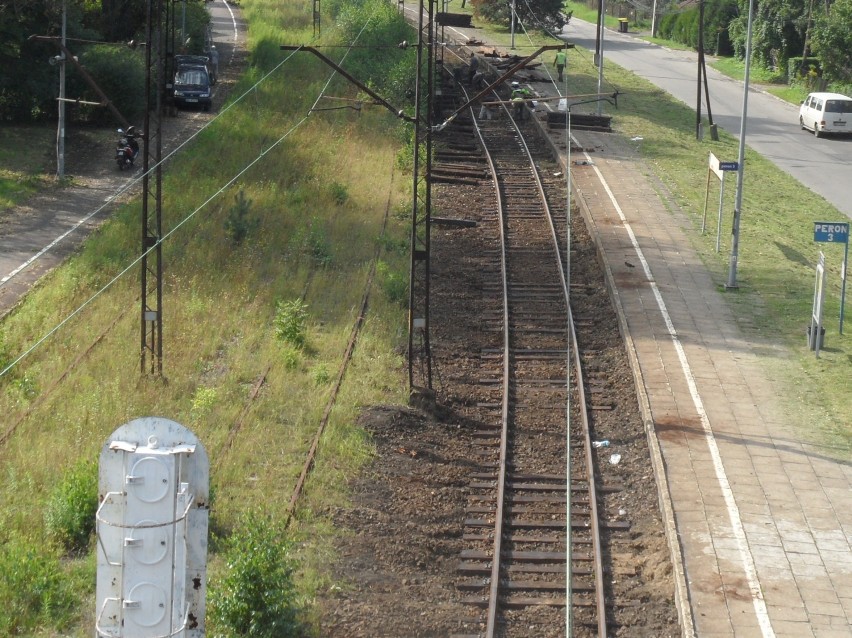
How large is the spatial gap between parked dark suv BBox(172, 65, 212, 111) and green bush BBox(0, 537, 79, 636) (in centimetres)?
3236

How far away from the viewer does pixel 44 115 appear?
38.2 metres

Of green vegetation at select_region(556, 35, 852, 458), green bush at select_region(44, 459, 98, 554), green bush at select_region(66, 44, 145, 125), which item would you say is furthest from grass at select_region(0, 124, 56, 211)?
green bush at select_region(44, 459, 98, 554)

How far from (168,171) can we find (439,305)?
38.7 ft

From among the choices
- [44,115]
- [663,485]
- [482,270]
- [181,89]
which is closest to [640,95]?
[181,89]

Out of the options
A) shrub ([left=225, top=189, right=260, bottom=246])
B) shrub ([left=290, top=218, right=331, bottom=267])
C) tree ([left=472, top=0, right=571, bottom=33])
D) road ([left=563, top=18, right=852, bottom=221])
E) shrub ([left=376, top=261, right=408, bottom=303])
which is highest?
tree ([left=472, top=0, right=571, bottom=33])

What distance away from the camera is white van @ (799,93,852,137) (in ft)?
137

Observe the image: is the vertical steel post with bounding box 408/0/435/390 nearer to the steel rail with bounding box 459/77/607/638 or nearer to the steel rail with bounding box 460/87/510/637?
the steel rail with bounding box 460/87/510/637

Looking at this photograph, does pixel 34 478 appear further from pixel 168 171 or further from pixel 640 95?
pixel 640 95

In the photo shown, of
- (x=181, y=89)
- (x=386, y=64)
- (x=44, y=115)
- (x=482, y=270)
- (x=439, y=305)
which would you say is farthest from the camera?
(x=386, y=64)

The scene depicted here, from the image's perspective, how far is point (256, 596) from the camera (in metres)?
10.5

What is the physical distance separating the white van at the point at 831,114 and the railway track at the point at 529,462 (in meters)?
18.1

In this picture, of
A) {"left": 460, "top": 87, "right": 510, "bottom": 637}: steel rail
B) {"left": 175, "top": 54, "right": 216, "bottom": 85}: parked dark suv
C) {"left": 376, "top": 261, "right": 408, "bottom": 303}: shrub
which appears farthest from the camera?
{"left": 175, "top": 54, "right": 216, "bottom": 85}: parked dark suv

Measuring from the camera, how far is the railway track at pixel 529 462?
1173 centimetres

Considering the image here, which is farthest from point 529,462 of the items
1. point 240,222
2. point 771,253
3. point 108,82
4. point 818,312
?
point 108,82
